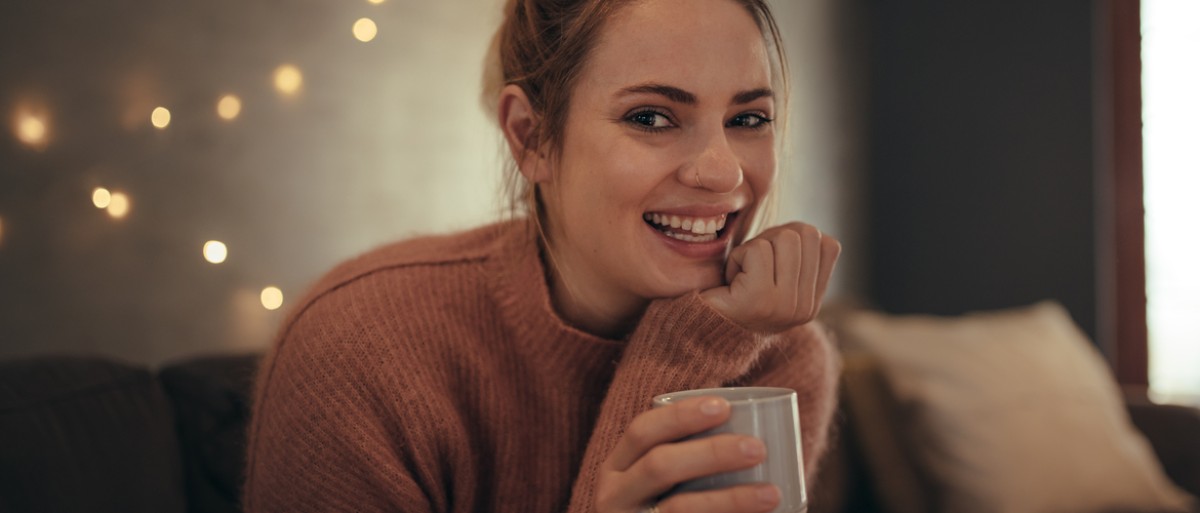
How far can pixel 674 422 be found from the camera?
27.5 inches

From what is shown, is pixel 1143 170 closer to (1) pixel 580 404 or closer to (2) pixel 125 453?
(1) pixel 580 404

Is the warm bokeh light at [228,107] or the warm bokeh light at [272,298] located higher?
the warm bokeh light at [228,107]

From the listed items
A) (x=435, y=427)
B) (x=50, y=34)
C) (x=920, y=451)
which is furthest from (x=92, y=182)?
(x=920, y=451)

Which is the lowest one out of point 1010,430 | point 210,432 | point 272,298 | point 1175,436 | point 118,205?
point 1175,436

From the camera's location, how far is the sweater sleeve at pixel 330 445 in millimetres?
951

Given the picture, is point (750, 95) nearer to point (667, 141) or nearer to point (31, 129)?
point (667, 141)

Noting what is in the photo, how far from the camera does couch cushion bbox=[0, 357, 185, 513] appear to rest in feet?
3.16

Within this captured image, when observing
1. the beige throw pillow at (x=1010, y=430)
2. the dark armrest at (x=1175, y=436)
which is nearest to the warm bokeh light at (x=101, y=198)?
the beige throw pillow at (x=1010, y=430)

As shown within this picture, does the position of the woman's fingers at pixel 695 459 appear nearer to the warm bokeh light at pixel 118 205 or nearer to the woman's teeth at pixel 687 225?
the woman's teeth at pixel 687 225

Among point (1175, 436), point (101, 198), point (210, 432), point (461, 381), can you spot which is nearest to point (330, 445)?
point (461, 381)

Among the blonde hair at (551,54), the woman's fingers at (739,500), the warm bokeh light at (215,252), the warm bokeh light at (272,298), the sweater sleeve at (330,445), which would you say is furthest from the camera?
the warm bokeh light at (272,298)

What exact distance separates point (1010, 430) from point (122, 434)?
1.73m

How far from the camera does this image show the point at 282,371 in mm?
1034

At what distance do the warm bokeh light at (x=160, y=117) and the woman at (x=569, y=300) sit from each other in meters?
0.51
